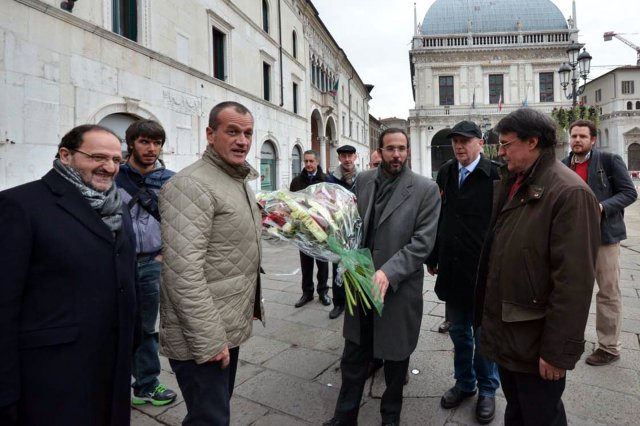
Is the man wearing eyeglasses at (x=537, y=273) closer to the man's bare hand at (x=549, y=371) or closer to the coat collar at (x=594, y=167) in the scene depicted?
the man's bare hand at (x=549, y=371)

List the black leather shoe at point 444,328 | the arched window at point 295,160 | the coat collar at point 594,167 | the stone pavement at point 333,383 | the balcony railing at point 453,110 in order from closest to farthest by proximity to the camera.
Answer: the stone pavement at point 333,383
the coat collar at point 594,167
the black leather shoe at point 444,328
the arched window at point 295,160
the balcony railing at point 453,110

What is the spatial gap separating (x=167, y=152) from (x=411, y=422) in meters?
9.91

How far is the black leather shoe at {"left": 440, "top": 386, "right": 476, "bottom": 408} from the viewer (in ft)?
9.40

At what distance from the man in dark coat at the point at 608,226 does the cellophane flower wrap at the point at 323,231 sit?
99.2 inches

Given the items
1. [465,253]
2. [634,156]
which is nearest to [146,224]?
[465,253]

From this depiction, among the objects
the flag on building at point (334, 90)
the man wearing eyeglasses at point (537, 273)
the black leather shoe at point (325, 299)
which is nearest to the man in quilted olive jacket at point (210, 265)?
the man wearing eyeglasses at point (537, 273)

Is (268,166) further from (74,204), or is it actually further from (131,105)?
(74,204)

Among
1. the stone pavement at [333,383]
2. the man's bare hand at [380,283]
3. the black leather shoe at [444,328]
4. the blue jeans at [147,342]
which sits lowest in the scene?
the stone pavement at [333,383]

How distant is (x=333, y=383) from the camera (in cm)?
329

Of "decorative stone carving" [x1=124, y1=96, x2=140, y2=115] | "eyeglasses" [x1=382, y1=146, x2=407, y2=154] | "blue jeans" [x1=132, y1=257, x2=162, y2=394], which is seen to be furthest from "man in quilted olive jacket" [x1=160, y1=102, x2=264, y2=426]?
"decorative stone carving" [x1=124, y1=96, x2=140, y2=115]

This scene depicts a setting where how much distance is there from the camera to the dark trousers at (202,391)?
75.7 inches

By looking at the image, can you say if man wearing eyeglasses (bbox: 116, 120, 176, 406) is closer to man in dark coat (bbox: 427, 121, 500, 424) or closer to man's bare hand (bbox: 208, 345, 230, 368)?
man's bare hand (bbox: 208, 345, 230, 368)

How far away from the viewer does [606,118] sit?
164 feet

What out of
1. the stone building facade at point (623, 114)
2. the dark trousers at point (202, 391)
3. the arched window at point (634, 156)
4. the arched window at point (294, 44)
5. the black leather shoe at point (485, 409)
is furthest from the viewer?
the arched window at point (634, 156)
